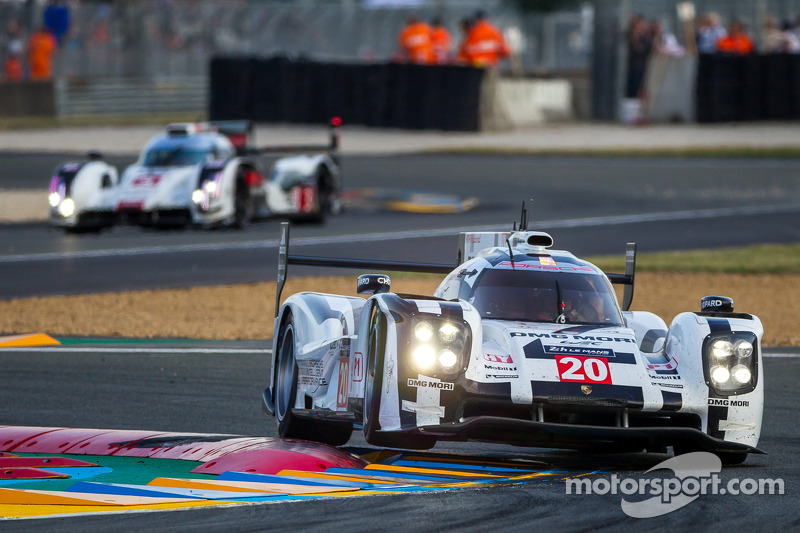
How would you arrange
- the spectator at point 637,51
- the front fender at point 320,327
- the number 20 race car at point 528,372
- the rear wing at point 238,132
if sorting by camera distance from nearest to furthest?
the number 20 race car at point 528,372
the front fender at point 320,327
the rear wing at point 238,132
the spectator at point 637,51

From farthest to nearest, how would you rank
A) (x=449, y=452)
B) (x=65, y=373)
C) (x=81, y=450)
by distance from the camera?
1. (x=65, y=373)
2. (x=449, y=452)
3. (x=81, y=450)

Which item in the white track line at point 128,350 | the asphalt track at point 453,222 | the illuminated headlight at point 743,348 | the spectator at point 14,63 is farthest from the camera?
the spectator at point 14,63

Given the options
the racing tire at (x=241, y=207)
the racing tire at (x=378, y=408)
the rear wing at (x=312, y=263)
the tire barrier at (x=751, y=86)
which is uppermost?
the tire barrier at (x=751, y=86)

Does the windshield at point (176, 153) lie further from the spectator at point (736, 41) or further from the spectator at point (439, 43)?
the spectator at point (736, 41)

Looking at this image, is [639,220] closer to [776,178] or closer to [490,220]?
[490,220]

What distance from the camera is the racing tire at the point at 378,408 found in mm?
6973

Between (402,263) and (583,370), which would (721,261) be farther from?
(583,370)

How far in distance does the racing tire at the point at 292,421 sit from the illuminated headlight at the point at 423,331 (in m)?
1.25

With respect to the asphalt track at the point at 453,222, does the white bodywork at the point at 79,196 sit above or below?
above

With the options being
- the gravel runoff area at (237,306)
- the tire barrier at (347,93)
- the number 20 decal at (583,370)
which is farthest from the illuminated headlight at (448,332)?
the tire barrier at (347,93)

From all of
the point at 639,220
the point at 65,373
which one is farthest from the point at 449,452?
the point at 639,220

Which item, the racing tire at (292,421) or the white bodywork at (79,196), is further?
the white bodywork at (79,196)

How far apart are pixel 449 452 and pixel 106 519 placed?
8.17 ft

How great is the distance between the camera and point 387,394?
23.0ft
